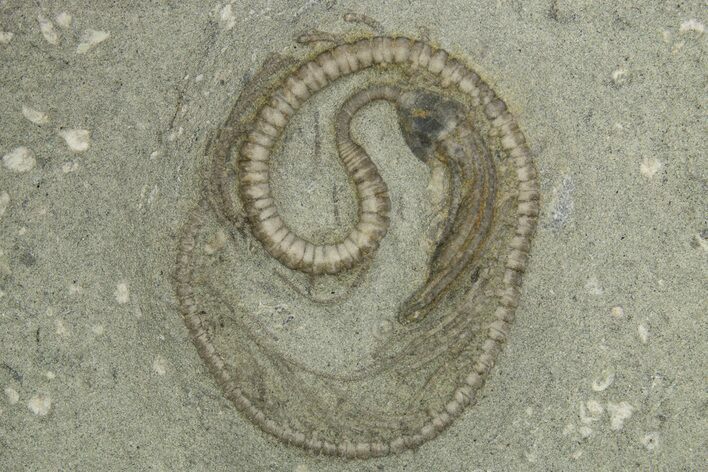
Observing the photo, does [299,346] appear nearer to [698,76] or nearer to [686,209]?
[686,209]

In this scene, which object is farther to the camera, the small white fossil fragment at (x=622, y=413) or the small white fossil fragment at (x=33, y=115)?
the small white fossil fragment at (x=622, y=413)

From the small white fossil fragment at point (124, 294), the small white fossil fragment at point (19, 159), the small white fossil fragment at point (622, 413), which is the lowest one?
the small white fossil fragment at point (124, 294)

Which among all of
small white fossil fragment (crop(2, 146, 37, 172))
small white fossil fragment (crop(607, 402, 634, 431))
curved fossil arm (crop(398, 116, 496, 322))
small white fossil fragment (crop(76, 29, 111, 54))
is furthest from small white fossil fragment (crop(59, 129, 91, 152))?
small white fossil fragment (crop(607, 402, 634, 431))

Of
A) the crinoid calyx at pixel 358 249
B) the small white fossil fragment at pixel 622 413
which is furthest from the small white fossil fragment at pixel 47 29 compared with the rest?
the small white fossil fragment at pixel 622 413

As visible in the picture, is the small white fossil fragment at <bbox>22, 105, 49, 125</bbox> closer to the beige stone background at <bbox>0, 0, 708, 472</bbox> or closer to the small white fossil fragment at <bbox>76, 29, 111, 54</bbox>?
the beige stone background at <bbox>0, 0, 708, 472</bbox>

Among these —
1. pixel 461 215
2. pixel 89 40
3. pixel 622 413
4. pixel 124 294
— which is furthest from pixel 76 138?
pixel 622 413

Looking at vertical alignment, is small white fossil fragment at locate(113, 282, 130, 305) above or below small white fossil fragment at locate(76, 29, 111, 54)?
below

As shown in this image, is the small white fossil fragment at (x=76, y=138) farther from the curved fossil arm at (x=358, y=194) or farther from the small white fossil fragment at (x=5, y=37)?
the curved fossil arm at (x=358, y=194)
